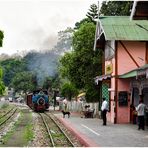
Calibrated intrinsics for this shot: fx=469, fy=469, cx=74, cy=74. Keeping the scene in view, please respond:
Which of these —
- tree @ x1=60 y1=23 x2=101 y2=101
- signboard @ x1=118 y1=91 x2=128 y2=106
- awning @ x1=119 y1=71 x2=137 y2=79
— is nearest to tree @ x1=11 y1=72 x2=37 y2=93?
tree @ x1=60 y1=23 x2=101 y2=101

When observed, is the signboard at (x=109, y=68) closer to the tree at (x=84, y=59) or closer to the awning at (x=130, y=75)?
the awning at (x=130, y=75)

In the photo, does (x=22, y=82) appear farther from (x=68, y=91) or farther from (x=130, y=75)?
(x=130, y=75)

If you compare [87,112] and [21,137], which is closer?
[21,137]

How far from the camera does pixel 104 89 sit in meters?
31.5

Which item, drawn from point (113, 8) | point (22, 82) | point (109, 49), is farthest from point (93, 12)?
point (22, 82)

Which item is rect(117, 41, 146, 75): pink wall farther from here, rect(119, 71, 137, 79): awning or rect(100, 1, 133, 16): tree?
rect(100, 1, 133, 16): tree

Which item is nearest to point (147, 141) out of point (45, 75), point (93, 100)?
point (93, 100)

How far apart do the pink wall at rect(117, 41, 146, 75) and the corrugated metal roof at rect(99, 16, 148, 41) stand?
52 centimetres

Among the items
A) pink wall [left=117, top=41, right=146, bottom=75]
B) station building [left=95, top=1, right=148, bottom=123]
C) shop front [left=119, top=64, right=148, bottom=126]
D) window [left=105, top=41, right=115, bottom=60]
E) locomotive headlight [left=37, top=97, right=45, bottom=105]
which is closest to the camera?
shop front [left=119, top=64, right=148, bottom=126]

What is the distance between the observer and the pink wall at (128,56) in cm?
2734

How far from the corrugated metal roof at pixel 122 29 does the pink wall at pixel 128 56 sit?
0.52m

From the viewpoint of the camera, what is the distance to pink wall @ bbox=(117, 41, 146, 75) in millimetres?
27344

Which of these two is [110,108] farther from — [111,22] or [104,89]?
[111,22]

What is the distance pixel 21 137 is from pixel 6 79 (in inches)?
4584
